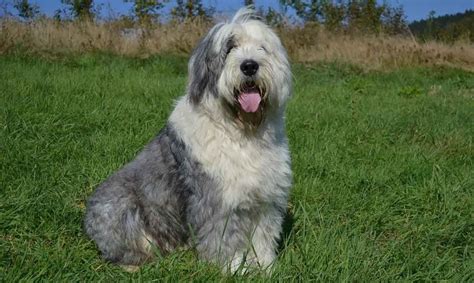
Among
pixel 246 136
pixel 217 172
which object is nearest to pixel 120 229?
pixel 217 172

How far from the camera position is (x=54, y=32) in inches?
462

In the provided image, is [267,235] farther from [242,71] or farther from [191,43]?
[191,43]

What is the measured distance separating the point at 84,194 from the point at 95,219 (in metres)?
0.80

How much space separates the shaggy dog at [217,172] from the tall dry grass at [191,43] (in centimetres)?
825

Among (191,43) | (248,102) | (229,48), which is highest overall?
(229,48)

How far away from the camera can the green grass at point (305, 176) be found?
2873 mm

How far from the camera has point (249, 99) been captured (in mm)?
3090

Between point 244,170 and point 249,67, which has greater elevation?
point 249,67

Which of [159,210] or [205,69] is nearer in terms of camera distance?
[205,69]

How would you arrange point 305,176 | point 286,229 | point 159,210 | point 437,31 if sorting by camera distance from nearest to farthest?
point 159,210
point 286,229
point 305,176
point 437,31

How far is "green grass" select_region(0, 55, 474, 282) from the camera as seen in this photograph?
287cm

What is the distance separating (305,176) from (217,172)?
166 cm

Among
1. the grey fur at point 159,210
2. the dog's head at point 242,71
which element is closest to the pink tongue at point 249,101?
the dog's head at point 242,71

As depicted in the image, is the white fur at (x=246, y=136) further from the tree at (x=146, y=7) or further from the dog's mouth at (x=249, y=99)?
the tree at (x=146, y=7)
